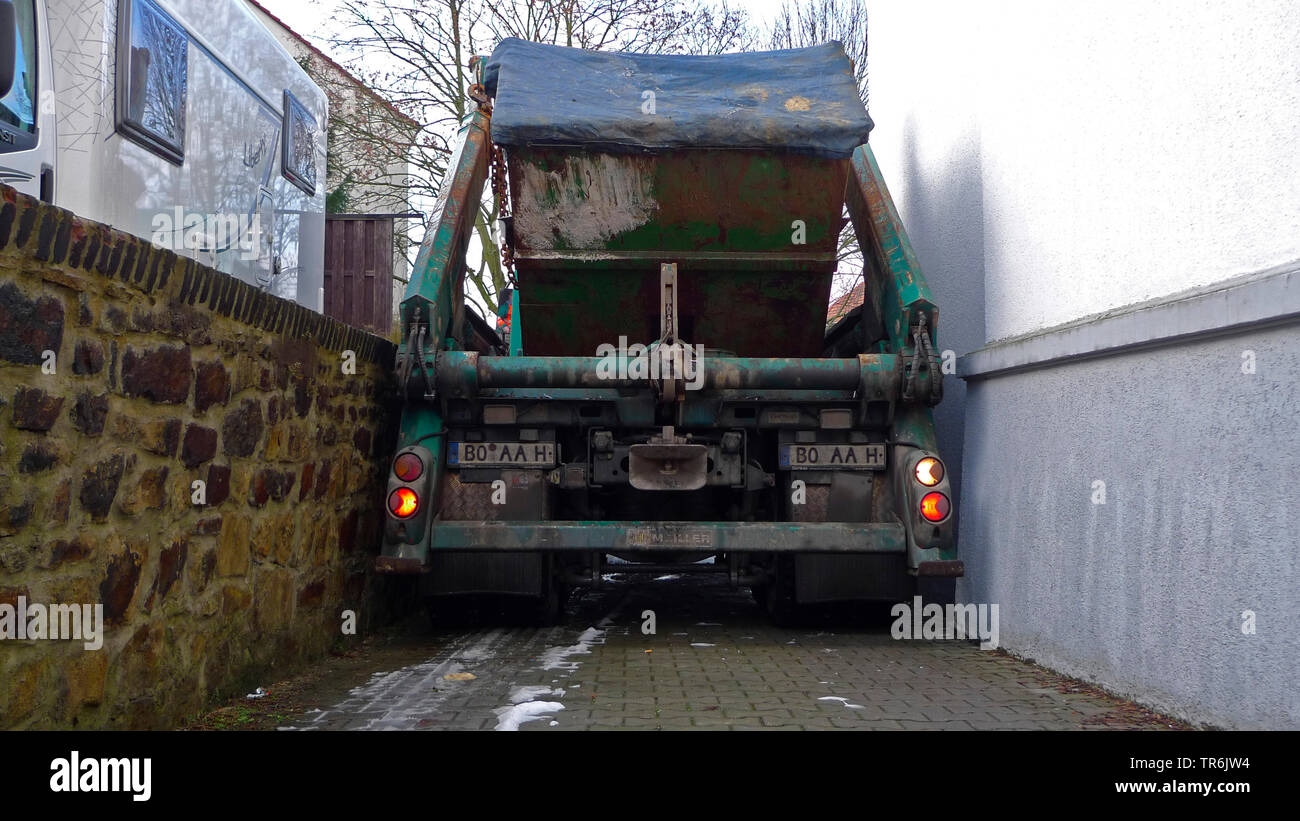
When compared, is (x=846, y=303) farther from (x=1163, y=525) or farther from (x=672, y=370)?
(x=1163, y=525)

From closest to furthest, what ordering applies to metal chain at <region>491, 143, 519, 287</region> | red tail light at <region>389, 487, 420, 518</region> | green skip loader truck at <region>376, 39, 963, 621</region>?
red tail light at <region>389, 487, 420, 518</region>, green skip loader truck at <region>376, 39, 963, 621</region>, metal chain at <region>491, 143, 519, 287</region>

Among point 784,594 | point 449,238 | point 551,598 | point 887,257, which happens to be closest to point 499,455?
point 551,598

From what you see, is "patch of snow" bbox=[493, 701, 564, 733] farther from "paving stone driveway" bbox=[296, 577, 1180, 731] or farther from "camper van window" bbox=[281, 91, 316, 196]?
"camper van window" bbox=[281, 91, 316, 196]

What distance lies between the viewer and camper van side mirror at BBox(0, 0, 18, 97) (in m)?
4.33

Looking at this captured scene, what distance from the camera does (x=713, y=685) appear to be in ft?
15.5

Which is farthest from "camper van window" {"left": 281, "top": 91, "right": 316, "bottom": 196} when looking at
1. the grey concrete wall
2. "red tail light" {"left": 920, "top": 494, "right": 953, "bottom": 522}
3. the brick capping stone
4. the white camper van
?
the grey concrete wall

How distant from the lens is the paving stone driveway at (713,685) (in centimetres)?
399

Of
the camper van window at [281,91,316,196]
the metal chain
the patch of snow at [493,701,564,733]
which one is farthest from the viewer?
the camper van window at [281,91,316,196]

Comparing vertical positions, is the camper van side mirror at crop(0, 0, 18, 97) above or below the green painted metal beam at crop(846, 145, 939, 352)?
above

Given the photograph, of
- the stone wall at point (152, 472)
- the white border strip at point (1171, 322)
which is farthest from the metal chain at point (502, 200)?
the white border strip at point (1171, 322)

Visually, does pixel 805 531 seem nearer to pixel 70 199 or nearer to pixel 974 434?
pixel 974 434

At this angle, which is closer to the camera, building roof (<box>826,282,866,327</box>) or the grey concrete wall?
the grey concrete wall

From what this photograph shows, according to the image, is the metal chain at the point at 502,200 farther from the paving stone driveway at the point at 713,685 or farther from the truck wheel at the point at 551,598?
the paving stone driveway at the point at 713,685

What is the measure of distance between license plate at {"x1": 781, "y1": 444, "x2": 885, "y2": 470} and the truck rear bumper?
364 mm
